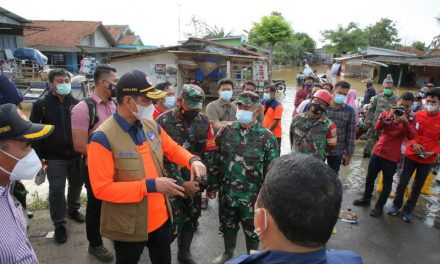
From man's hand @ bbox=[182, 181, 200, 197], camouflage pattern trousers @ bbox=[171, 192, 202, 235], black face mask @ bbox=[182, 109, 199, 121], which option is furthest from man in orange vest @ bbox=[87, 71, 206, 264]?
black face mask @ bbox=[182, 109, 199, 121]

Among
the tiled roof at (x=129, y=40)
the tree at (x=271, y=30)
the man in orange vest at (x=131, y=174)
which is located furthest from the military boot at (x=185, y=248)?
the tiled roof at (x=129, y=40)

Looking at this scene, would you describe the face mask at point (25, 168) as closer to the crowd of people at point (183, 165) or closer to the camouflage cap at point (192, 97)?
the crowd of people at point (183, 165)

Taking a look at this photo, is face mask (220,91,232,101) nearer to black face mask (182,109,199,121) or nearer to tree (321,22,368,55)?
black face mask (182,109,199,121)

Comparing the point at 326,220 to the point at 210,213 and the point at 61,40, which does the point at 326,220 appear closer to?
the point at 210,213

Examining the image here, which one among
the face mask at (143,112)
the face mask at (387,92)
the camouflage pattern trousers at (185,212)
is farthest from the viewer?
the face mask at (387,92)

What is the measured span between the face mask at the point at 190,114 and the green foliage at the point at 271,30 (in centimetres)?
3490

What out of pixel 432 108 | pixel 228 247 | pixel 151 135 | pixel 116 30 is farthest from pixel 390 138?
pixel 116 30

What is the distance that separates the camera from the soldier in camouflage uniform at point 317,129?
378 centimetres

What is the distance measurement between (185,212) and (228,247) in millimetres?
644

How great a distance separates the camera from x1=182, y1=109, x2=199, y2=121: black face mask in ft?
10.4

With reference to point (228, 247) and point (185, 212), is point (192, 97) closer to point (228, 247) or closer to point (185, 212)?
point (185, 212)

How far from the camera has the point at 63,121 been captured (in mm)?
3621

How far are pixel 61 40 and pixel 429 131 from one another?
30.9 m

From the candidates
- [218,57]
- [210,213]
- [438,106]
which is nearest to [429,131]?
[438,106]
